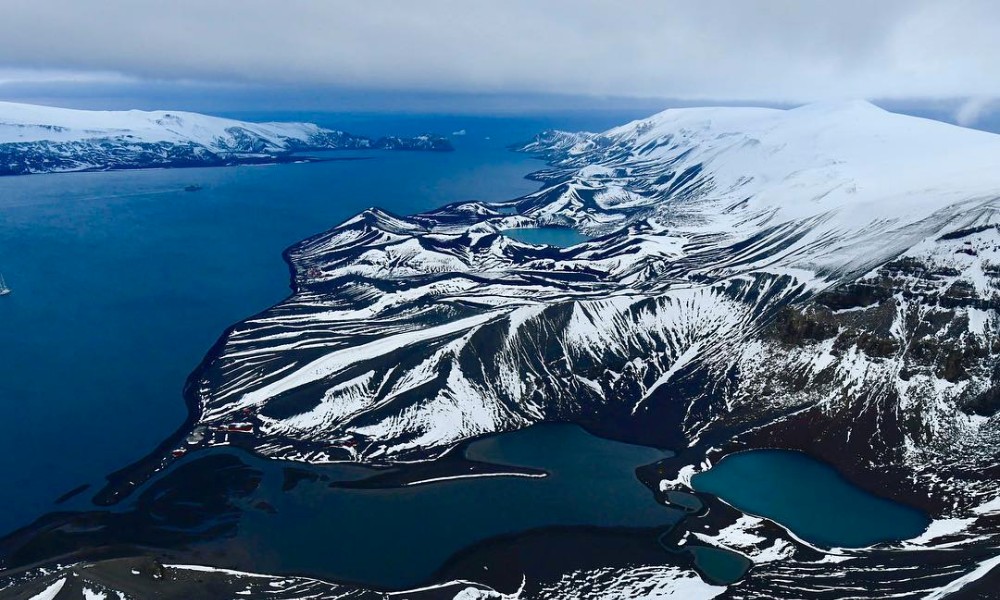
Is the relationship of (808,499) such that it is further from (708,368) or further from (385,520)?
(385,520)

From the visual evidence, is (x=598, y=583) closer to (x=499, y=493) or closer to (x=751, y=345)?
(x=499, y=493)

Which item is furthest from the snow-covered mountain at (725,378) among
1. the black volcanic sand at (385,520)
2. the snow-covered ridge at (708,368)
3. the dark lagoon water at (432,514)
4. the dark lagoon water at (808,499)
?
the dark lagoon water at (432,514)

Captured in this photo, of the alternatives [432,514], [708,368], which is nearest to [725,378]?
[708,368]

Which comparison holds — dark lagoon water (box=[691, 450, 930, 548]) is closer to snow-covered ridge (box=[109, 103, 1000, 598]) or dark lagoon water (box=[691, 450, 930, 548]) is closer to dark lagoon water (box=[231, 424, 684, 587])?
snow-covered ridge (box=[109, 103, 1000, 598])

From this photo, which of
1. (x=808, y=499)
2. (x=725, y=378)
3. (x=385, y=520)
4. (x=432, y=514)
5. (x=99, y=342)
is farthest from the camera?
(x=99, y=342)

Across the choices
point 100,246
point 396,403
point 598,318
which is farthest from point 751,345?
point 100,246

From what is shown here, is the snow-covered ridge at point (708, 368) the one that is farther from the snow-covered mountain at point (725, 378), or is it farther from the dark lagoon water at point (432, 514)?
the dark lagoon water at point (432, 514)

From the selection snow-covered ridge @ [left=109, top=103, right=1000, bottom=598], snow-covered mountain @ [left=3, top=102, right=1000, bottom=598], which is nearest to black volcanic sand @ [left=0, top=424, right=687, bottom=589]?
snow-covered mountain @ [left=3, top=102, right=1000, bottom=598]
